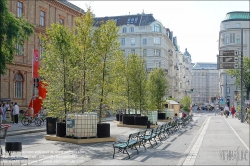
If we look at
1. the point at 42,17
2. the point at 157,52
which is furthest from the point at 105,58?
the point at 157,52

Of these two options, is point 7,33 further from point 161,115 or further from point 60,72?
point 161,115

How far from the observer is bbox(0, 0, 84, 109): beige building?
41.1m

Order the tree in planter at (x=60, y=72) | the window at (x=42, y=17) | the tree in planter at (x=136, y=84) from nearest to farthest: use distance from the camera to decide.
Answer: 1. the tree in planter at (x=60, y=72)
2. the tree in planter at (x=136, y=84)
3. the window at (x=42, y=17)

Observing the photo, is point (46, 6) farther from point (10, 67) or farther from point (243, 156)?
point (243, 156)

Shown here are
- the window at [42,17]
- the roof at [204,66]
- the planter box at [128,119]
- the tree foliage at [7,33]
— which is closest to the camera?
the tree foliage at [7,33]

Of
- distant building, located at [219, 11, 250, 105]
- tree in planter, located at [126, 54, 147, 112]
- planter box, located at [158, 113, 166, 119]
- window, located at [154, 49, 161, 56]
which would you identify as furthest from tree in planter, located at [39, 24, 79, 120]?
distant building, located at [219, 11, 250, 105]

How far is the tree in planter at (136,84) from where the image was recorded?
31156 mm

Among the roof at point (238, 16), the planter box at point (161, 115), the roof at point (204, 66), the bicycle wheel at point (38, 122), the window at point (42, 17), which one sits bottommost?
the planter box at point (161, 115)

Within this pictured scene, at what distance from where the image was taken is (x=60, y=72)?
1986cm

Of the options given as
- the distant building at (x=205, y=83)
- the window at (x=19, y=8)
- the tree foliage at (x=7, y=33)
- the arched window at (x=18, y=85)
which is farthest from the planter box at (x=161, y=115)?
the distant building at (x=205, y=83)

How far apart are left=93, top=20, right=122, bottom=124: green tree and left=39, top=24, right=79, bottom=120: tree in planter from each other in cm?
128

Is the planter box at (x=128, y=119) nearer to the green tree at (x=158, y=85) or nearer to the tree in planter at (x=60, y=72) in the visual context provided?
the green tree at (x=158, y=85)

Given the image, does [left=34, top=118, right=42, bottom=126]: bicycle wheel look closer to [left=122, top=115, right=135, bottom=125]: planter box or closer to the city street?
[left=122, top=115, right=135, bottom=125]: planter box

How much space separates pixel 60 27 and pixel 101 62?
2.87 meters
